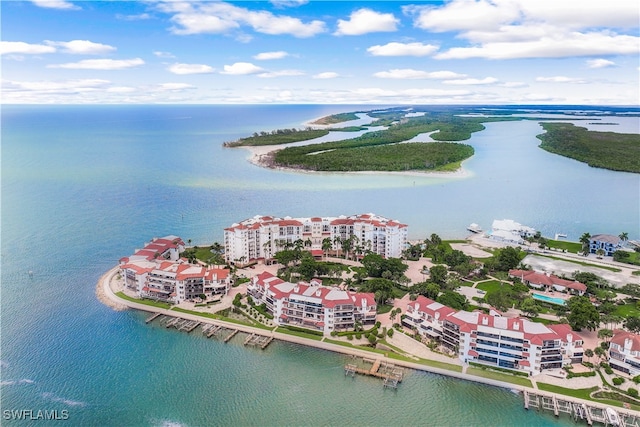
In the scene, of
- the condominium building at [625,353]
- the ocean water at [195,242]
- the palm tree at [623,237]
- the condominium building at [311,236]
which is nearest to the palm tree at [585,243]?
the palm tree at [623,237]

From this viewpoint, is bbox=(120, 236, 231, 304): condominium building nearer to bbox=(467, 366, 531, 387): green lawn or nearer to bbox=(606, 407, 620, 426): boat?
bbox=(467, 366, 531, 387): green lawn

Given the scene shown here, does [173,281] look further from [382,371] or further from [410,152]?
[410,152]

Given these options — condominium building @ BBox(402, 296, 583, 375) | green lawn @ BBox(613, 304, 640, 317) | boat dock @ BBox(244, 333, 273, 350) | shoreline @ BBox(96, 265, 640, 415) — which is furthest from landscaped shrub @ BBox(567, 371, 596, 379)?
boat dock @ BBox(244, 333, 273, 350)

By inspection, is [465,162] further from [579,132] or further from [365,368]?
[365,368]

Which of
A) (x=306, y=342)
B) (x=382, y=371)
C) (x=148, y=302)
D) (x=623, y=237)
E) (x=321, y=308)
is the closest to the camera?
(x=382, y=371)

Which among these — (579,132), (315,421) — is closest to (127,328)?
(315,421)

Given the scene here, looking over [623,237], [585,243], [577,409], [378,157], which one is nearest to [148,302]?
[577,409]

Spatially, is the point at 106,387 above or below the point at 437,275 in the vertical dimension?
below
